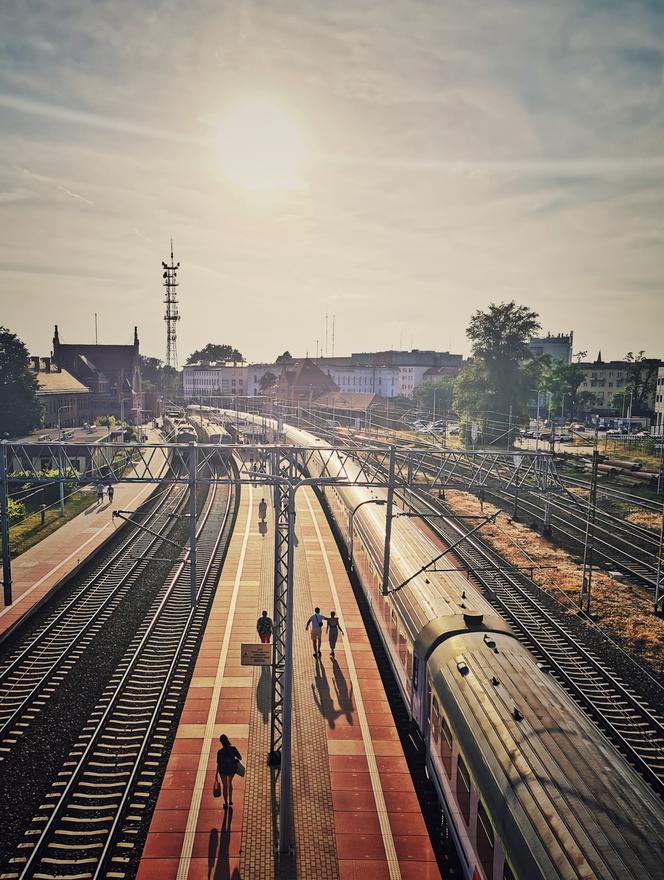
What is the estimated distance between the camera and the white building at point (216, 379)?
155 metres

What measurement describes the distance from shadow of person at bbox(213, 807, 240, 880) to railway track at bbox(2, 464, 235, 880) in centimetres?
170

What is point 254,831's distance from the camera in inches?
416

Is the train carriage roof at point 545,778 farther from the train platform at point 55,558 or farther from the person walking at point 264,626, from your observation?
the train platform at point 55,558

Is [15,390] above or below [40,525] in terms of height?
above

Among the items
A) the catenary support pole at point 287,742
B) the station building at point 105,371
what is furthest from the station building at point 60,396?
the catenary support pole at point 287,742

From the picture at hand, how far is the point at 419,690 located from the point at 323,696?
3884 millimetres

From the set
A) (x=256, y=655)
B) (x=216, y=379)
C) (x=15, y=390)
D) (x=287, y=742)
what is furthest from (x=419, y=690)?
(x=216, y=379)

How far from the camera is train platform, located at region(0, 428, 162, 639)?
20859mm

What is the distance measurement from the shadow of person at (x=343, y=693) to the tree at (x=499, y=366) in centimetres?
4799

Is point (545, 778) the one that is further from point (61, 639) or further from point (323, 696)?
point (61, 639)

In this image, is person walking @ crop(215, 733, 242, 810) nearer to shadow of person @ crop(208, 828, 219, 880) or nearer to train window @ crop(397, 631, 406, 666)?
shadow of person @ crop(208, 828, 219, 880)

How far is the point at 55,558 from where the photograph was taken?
26.2 m

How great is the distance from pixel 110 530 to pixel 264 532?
8.54 metres

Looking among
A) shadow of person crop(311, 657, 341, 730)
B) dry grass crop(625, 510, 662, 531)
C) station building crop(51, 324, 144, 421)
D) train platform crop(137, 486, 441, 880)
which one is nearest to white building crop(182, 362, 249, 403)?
station building crop(51, 324, 144, 421)
